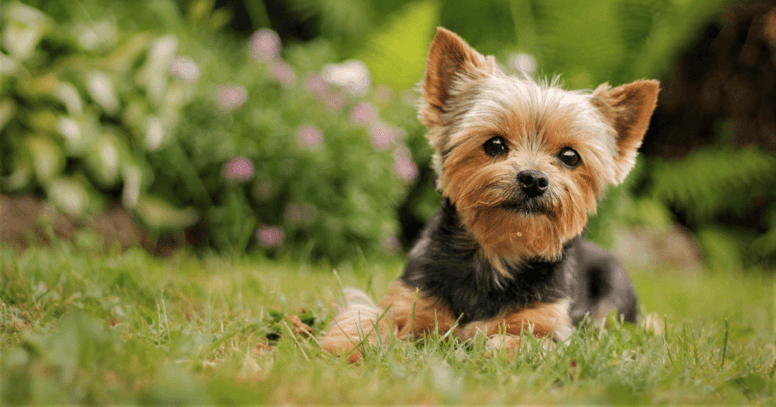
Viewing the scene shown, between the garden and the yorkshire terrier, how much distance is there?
242 mm

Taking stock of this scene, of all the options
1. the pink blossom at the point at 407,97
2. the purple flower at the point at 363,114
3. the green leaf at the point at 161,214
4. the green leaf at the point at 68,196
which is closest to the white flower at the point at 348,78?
the purple flower at the point at 363,114

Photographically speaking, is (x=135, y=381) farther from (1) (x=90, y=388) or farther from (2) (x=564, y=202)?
(2) (x=564, y=202)

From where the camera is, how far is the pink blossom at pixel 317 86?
5.38m

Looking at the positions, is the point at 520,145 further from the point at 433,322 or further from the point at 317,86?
the point at 317,86

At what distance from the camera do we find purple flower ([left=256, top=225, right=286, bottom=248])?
203 inches

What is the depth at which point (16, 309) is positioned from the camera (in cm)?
242

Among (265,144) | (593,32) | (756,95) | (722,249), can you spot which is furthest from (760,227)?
→ (265,144)

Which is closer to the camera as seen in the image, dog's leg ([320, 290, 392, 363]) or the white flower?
dog's leg ([320, 290, 392, 363])

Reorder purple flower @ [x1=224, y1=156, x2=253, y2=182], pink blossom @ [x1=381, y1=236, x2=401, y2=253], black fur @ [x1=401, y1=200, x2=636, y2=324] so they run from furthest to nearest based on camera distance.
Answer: pink blossom @ [x1=381, y1=236, x2=401, y2=253] < purple flower @ [x1=224, y1=156, x2=253, y2=182] < black fur @ [x1=401, y1=200, x2=636, y2=324]

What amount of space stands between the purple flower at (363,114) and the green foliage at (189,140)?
15 mm

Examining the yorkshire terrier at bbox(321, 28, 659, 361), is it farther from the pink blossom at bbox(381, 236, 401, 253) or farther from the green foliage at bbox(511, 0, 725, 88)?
the green foliage at bbox(511, 0, 725, 88)

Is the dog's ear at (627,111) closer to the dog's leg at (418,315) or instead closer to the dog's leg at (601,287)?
the dog's leg at (601,287)

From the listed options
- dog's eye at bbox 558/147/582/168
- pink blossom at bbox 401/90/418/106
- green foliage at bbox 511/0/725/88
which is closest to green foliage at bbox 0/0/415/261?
Answer: pink blossom at bbox 401/90/418/106

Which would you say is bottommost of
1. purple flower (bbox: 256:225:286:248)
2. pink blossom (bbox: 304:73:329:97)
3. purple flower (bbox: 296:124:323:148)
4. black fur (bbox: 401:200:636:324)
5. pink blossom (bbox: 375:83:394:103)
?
purple flower (bbox: 256:225:286:248)
